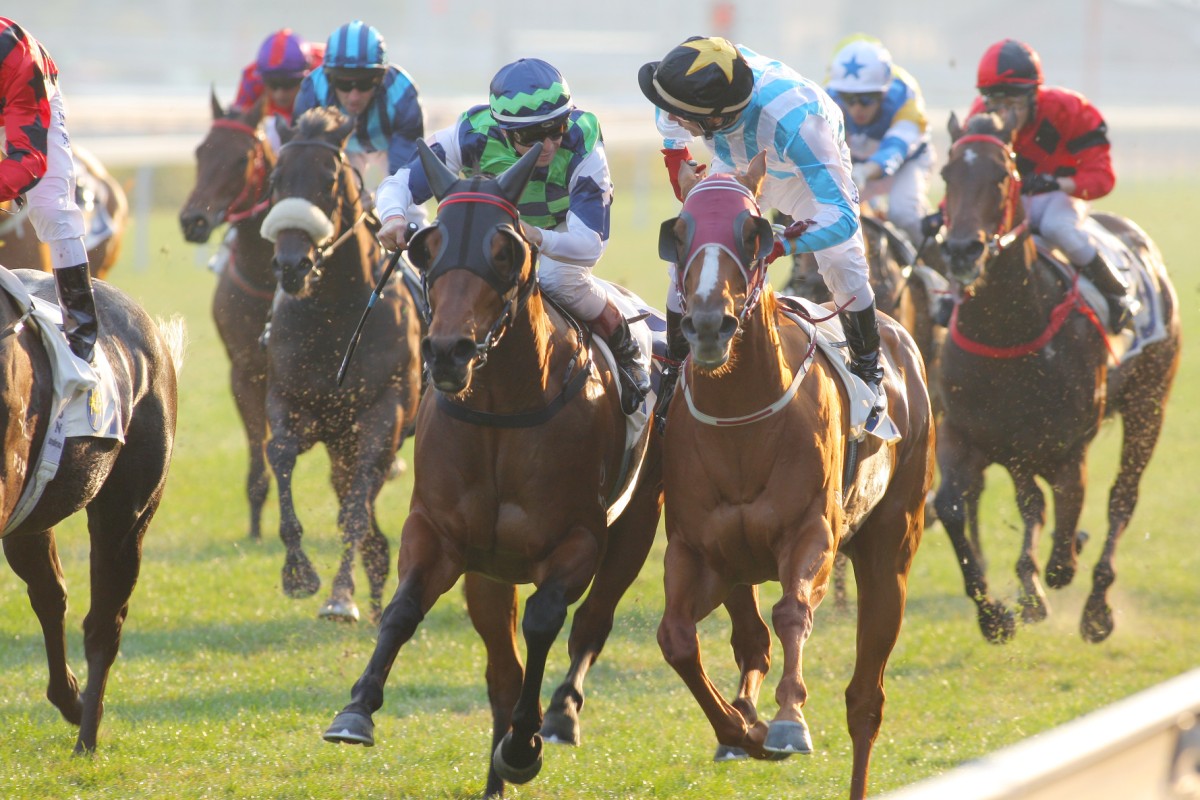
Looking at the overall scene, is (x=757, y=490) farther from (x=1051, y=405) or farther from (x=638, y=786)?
(x=1051, y=405)

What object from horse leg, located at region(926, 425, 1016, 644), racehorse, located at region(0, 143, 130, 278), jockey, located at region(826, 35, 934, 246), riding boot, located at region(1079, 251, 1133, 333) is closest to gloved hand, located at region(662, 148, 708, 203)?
horse leg, located at region(926, 425, 1016, 644)

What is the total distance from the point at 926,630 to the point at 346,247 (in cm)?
315

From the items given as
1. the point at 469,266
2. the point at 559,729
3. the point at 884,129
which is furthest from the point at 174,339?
the point at 884,129

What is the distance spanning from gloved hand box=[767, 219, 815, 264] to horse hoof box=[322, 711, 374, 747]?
1583 millimetres

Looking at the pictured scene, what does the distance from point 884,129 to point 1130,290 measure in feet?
6.89

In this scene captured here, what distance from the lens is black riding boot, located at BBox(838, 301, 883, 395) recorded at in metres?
4.77

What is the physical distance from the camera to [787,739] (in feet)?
12.3

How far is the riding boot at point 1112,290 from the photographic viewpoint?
708cm

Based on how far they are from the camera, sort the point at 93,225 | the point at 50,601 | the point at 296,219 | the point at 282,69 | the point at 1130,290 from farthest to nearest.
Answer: the point at 93,225 < the point at 282,69 < the point at 1130,290 < the point at 296,219 < the point at 50,601

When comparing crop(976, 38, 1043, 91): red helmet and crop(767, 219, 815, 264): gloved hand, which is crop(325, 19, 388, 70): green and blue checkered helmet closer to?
crop(976, 38, 1043, 91): red helmet

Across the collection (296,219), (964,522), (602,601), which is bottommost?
(964,522)

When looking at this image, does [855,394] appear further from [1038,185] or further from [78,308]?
[1038,185]

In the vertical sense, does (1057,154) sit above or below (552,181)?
below

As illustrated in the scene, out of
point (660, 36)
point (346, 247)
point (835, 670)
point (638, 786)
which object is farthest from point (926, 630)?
point (660, 36)
